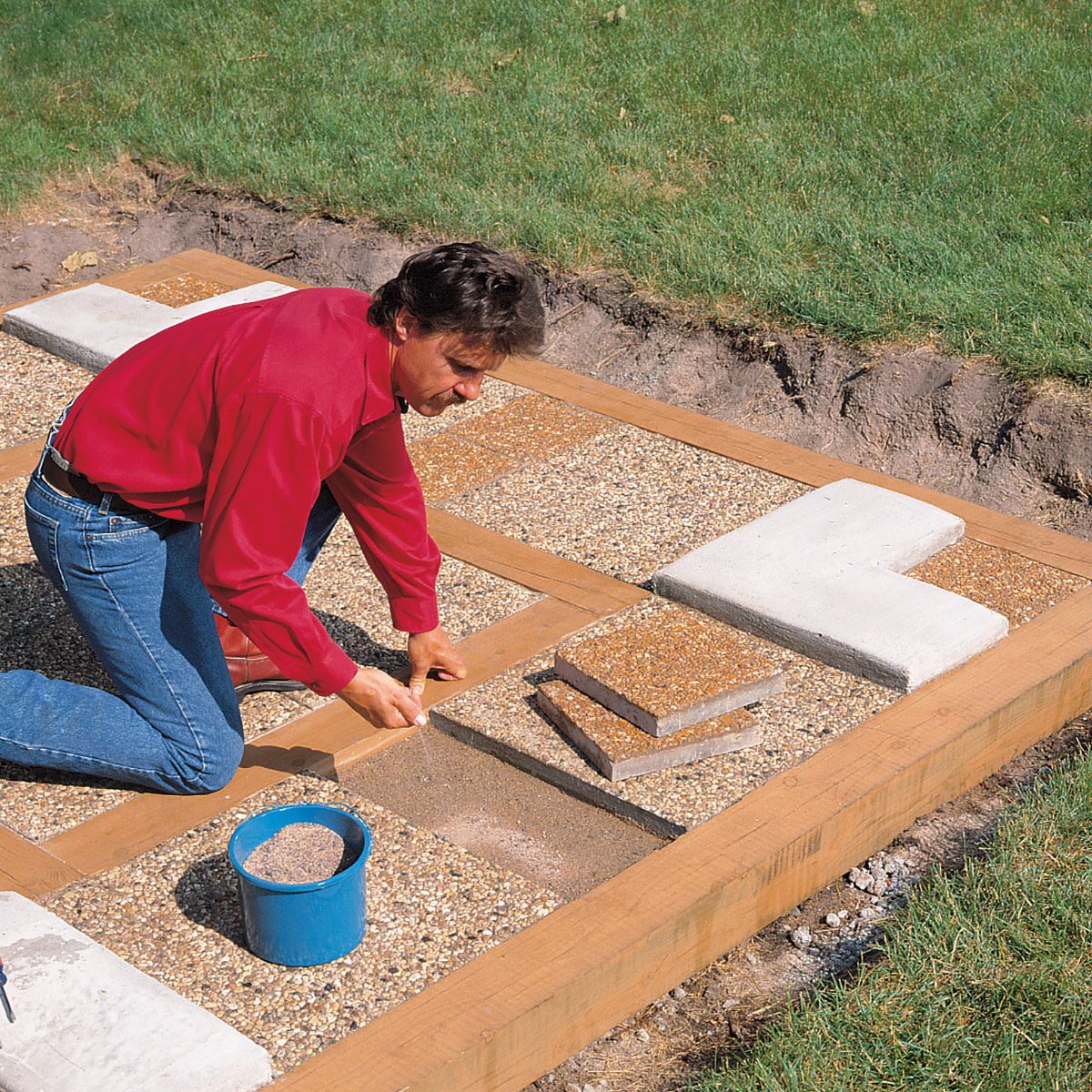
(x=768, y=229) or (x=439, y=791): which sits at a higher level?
(x=768, y=229)

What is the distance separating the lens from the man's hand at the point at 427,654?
419cm

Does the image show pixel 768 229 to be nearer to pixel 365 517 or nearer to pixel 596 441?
pixel 596 441

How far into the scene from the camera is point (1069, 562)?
195 inches

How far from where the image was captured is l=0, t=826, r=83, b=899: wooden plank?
3.59 m

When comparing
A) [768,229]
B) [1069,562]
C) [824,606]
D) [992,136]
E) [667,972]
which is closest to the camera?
[667,972]

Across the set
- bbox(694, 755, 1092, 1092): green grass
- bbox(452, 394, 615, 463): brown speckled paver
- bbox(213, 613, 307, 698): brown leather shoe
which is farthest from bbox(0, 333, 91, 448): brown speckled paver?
bbox(694, 755, 1092, 1092): green grass

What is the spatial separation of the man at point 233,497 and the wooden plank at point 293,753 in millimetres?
91

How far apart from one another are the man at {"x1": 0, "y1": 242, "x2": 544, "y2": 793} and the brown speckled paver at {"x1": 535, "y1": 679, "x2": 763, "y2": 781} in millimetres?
468

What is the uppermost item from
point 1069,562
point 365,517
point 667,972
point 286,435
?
point 286,435

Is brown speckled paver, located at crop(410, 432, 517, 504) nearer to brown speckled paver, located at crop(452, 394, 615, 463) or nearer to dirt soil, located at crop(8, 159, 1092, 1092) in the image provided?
brown speckled paver, located at crop(452, 394, 615, 463)

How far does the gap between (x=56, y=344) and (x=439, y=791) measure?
146 inches

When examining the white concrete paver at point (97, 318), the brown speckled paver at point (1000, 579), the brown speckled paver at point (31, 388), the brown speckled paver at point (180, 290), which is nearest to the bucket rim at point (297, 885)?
the brown speckled paver at point (1000, 579)

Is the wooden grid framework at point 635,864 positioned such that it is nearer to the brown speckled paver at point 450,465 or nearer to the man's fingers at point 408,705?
the brown speckled paver at point 450,465

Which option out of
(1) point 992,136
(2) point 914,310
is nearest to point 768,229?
(2) point 914,310
